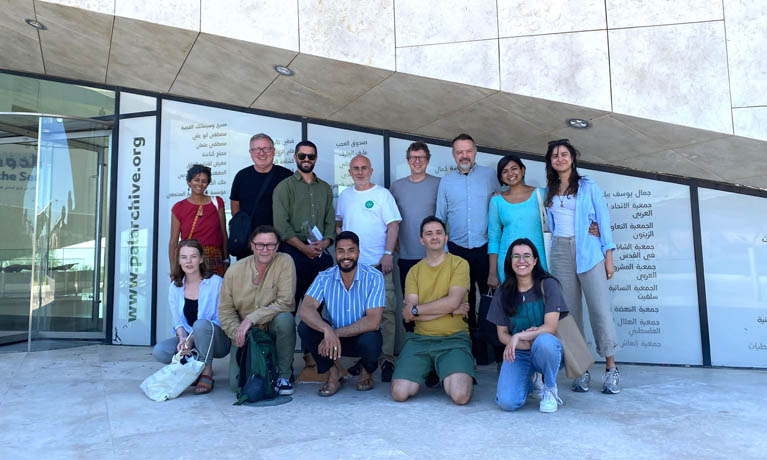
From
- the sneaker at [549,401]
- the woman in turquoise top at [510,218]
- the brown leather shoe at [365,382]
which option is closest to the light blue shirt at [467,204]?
the woman in turquoise top at [510,218]

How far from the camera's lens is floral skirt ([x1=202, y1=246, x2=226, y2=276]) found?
504cm

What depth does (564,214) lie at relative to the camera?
13.8 feet

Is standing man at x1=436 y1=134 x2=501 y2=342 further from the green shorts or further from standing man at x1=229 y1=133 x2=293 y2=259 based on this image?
standing man at x1=229 y1=133 x2=293 y2=259

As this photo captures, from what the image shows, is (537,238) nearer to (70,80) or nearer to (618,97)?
(618,97)

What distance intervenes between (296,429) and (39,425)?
4.91 ft

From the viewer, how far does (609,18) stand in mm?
4496

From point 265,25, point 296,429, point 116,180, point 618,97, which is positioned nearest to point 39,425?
point 296,429

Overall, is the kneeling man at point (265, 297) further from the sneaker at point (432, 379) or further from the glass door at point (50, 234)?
the glass door at point (50, 234)

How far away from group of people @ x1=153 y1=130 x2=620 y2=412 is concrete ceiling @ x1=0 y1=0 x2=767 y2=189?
22.8 inches

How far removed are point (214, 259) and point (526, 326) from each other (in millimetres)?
2814

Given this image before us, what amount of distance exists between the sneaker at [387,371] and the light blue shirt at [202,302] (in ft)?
4.25

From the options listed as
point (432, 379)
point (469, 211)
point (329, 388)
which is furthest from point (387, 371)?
point (469, 211)

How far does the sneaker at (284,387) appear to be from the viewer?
13.0 ft

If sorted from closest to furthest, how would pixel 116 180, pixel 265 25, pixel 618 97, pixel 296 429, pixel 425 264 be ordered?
1. pixel 296 429
2. pixel 425 264
3. pixel 618 97
4. pixel 265 25
5. pixel 116 180
